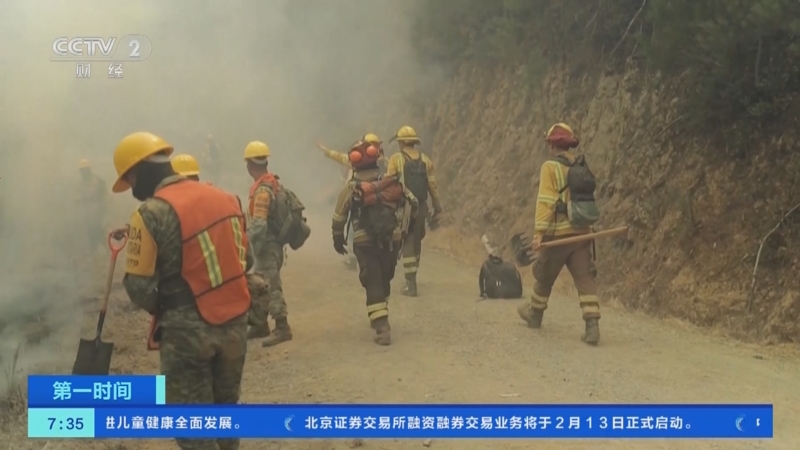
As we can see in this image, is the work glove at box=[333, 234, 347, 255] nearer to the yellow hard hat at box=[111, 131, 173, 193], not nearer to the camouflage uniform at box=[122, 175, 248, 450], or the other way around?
the camouflage uniform at box=[122, 175, 248, 450]

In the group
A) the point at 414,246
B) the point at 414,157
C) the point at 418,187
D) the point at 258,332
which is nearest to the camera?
the point at 258,332

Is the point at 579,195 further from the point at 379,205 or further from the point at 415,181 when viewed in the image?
the point at 415,181

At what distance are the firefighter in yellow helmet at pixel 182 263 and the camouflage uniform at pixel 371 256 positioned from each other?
173 cm

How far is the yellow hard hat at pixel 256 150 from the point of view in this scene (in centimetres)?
440

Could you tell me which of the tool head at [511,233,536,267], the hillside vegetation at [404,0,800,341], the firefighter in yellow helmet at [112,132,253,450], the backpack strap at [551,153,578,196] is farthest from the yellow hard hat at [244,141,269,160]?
the tool head at [511,233,536,267]

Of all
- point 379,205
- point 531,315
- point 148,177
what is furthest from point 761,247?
point 148,177

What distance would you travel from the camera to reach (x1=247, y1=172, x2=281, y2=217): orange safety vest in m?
4.77

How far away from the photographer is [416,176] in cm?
622

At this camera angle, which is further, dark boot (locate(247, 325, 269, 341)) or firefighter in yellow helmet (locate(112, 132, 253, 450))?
dark boot (locate(247, 325, 269, 341))

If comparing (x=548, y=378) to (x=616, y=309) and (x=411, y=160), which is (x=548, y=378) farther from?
(x=411, y=160)

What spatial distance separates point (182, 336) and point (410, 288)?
2306mm

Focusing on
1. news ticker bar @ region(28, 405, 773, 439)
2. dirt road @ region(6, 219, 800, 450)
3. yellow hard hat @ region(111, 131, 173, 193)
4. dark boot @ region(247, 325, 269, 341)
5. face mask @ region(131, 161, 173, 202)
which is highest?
yellow hard hat @ region(111, 131, 173, 193)

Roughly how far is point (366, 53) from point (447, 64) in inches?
39.2

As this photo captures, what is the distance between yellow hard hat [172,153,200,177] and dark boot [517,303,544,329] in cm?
222
